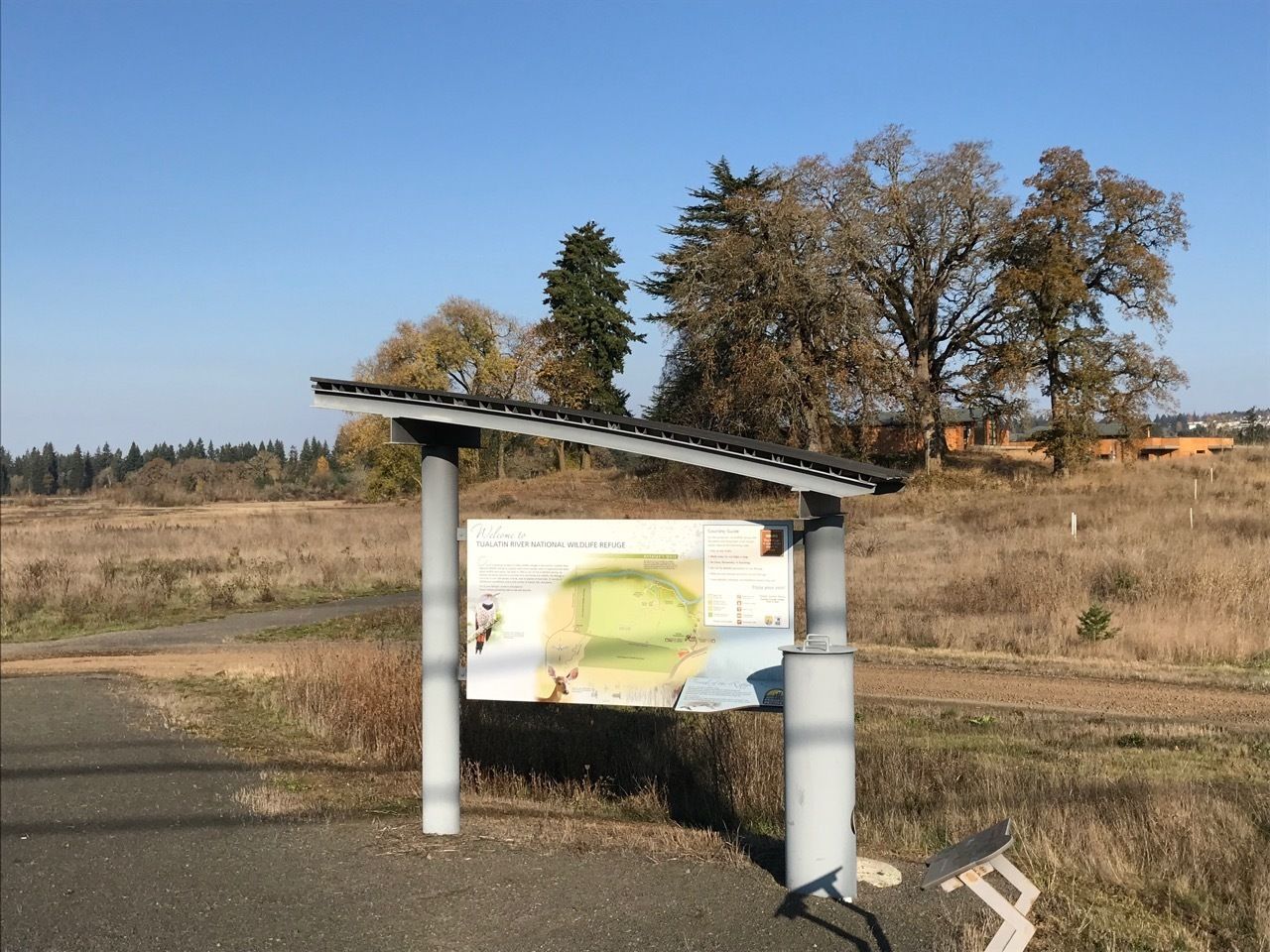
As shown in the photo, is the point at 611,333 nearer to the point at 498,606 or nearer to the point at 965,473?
the point at 965,473

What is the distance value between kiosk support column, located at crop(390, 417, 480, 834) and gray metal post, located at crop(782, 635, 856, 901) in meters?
2.07

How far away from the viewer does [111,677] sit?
1347 cm

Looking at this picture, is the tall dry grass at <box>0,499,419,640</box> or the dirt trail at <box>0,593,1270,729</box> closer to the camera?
the dirt trail at <box>0,593,1270,729</box>

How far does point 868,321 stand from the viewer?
4262cm

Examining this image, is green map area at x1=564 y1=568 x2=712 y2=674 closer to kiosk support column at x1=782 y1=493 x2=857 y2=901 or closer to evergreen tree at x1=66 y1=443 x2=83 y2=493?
kiosk support column at x1=782 y1=493 x2=857 y2=901

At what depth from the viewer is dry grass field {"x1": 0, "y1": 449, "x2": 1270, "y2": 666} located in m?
16.0

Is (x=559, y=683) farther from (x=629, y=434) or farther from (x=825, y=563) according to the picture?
(x=825, y=563)

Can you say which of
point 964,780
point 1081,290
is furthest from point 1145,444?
point 964,780

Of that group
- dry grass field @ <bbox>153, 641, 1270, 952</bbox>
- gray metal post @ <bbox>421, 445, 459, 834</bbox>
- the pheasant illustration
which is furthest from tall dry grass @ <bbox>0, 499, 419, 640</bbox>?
the pheasant illustration

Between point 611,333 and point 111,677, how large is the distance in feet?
135

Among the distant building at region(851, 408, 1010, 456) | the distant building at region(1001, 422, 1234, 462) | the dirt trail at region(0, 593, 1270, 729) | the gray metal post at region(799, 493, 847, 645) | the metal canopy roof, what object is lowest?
the dirt trail at region(0, 593, 1270, 729)

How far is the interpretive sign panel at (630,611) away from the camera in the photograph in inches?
A: 231

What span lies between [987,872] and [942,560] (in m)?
20.3

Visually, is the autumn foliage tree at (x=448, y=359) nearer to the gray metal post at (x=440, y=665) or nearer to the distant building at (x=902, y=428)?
the distant building at (x=902, y=428)
